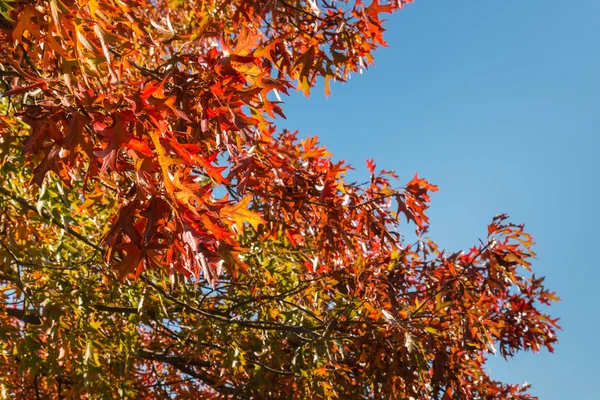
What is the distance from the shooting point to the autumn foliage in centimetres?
184

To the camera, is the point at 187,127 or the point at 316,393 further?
the point at 316,393

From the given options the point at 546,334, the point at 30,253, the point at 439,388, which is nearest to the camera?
the point at 30,253

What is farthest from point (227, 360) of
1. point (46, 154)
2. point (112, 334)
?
point (46, 154)

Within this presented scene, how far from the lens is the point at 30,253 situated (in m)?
3.68

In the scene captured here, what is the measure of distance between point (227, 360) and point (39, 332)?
1.32m

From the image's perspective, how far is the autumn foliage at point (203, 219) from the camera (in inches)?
72.6

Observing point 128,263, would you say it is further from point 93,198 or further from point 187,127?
point 93,198

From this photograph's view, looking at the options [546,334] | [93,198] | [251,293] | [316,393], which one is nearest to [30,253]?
[93,198]

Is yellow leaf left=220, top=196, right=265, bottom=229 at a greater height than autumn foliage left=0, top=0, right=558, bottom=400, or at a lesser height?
lesser

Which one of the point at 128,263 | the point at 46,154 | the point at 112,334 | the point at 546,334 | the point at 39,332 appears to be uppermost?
the point at 546,334

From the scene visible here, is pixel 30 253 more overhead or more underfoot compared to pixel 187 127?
more overhead

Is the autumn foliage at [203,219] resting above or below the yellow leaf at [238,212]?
above

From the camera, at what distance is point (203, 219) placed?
175cm

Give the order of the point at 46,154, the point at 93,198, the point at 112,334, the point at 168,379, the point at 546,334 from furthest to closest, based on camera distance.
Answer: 1. the point at 546,334
2. the point at 168,379
3. the point at 112,334
4. the point at 93,198
5. the point at 46,154
